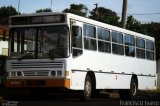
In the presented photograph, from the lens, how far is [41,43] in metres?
18.8

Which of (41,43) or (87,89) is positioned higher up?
(41,43)

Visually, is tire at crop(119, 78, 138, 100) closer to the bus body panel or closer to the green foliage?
the bus body panel

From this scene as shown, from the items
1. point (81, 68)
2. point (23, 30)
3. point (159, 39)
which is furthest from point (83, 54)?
point (159, 39)

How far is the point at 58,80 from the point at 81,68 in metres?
1.22

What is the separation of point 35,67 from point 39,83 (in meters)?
0.57

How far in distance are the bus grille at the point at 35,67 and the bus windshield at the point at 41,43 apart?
236 mm

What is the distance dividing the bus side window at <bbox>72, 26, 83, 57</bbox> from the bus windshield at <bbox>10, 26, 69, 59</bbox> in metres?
0.31

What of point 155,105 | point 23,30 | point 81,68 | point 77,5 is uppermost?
point 77,5

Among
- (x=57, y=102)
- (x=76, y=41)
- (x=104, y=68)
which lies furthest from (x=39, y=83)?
(x=104, y=68)

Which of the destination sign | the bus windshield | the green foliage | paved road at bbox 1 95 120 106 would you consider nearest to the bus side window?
the bus windshield

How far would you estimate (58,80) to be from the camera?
60.6 ft

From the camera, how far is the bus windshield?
18547 mm

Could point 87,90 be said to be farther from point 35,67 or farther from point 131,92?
point 131,92

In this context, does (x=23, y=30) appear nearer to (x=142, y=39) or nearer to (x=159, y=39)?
(x=142, y=39)
